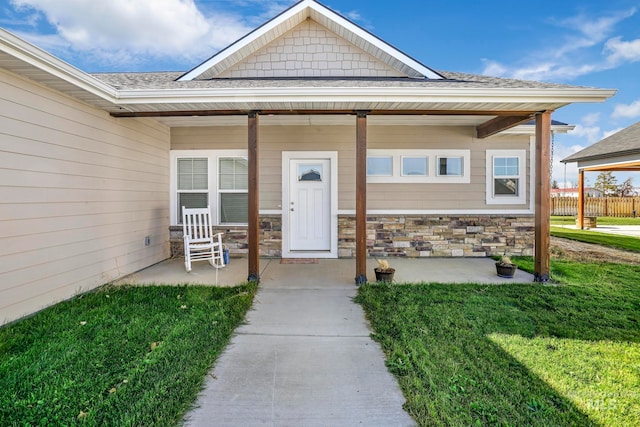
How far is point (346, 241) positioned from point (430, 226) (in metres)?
1.79

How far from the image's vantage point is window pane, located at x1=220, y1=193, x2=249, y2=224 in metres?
6.69

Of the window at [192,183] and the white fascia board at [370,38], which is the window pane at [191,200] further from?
the white fascia board at [370,38]

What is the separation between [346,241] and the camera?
6625mm

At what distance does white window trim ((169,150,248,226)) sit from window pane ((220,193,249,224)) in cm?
9

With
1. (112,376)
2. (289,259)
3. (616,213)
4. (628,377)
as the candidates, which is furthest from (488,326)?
(616,213)

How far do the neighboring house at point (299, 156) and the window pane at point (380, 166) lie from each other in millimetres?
29

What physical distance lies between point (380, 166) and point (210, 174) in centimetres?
354

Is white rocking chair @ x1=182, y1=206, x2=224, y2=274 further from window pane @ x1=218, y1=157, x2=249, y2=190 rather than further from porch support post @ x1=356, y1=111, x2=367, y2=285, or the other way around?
porch support post @ x1=356, y1=111, x2=367, y2=285

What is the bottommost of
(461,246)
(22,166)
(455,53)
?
(461,246)

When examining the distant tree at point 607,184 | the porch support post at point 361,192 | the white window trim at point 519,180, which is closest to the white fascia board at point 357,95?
the porch support post at point 361,192

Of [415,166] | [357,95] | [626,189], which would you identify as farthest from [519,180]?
[626,189]

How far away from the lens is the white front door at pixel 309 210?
21.6 feet

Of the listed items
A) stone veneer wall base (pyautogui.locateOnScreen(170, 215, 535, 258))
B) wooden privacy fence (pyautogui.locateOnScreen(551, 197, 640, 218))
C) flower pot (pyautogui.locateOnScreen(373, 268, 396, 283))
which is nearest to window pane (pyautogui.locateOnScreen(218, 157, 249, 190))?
stone veneer wall base (pyautogui.locateOnScreen(170, 215, 535, 258))

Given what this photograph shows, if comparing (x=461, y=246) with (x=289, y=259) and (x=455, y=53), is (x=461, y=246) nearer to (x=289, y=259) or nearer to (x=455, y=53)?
(x=289, y=259)
